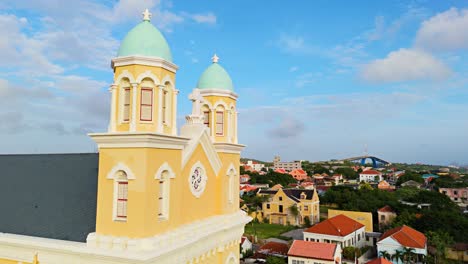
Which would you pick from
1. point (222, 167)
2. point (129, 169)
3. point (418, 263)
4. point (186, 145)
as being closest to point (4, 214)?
point (129, 169)

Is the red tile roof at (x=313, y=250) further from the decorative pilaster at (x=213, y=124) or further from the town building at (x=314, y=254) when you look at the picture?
the decorative pilaster at (x=213, y=124)

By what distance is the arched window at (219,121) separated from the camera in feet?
58.4

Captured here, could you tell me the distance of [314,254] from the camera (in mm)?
39781

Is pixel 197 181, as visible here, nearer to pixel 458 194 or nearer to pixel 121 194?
pixel 121 194

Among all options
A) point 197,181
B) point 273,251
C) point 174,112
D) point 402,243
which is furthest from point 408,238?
point 174,112

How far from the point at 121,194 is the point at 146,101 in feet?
10.4

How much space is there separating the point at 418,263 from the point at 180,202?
131ft

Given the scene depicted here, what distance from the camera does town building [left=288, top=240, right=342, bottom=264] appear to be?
128 feet

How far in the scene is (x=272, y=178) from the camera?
407 ft

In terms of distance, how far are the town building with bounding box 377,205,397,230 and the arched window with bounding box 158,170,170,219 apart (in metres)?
58.8

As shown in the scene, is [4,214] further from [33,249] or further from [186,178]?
[186,178]

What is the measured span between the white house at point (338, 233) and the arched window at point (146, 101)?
4198cm

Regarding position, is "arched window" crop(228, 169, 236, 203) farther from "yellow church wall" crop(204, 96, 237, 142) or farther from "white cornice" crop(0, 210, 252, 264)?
"white cornice" crop(0, 210, 252, 264)

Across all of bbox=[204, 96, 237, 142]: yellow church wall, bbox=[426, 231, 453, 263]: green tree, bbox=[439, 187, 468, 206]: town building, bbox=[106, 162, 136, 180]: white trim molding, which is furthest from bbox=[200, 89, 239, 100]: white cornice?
bbox=[439, 187, 468, 206]: town building
